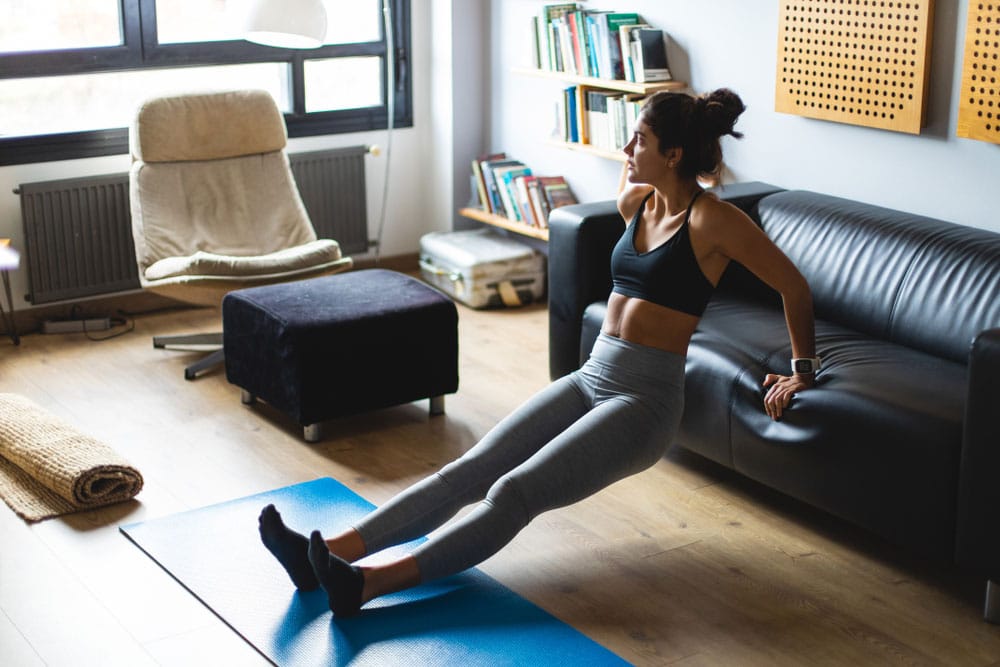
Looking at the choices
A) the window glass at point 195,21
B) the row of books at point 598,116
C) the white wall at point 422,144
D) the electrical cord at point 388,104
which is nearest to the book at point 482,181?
the white wall at point 422,144

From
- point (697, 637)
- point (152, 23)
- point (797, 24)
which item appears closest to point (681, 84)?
point (797, 24)

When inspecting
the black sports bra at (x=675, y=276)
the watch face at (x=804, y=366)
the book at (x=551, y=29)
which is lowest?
the watch face at (x=804, y=366)

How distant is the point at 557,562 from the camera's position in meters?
3.07

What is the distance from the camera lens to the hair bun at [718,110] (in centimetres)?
286

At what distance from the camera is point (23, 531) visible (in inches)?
127

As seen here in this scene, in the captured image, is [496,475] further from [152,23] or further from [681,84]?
[152,23]

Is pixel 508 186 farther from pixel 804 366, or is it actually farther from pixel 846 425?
pixel 846 425

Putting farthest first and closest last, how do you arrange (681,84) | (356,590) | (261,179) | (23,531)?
1. (261,179)
2. (681,84)
3. (23,531)
4. (356,590)

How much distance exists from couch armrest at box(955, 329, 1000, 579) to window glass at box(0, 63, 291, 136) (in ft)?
10.6

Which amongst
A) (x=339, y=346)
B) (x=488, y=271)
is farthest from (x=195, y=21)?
(x=339, y=346)

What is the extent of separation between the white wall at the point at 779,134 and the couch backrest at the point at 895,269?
0.15 m

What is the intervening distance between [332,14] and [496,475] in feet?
10.7

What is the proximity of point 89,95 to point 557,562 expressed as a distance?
3020mm

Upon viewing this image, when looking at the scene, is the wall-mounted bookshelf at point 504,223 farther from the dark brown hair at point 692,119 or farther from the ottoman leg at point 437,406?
the dark brown hair at point 692,119
